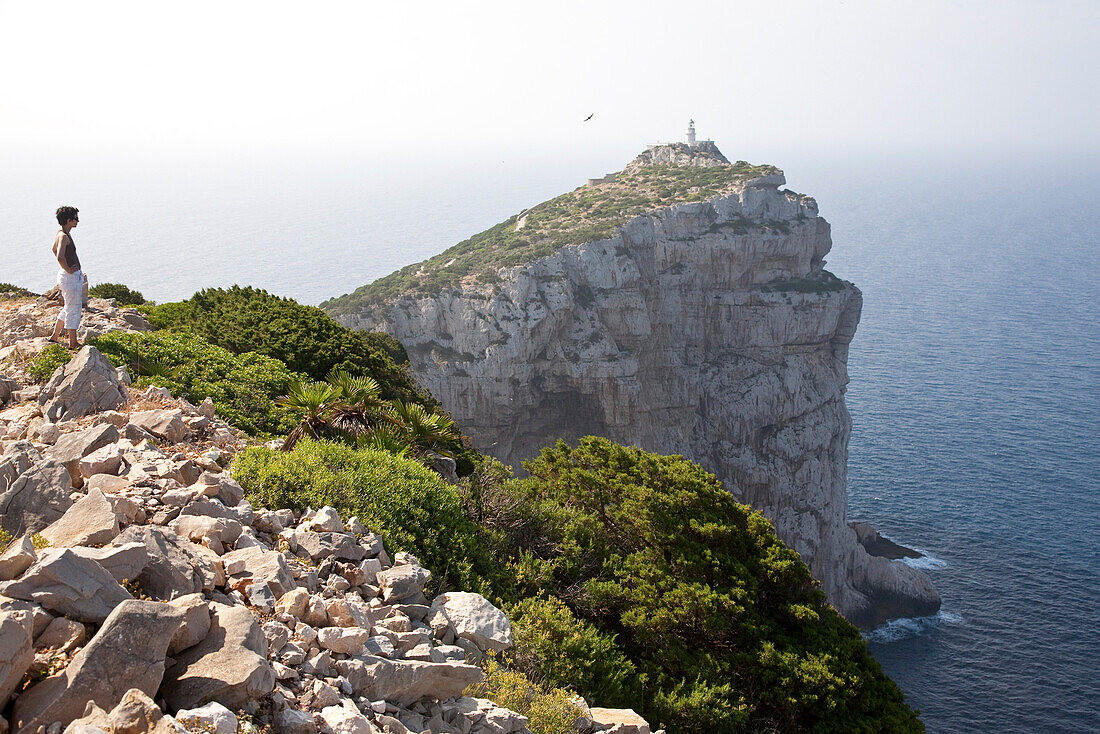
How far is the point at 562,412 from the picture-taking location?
6138cm

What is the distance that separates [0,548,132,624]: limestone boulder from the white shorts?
9982 millimetres

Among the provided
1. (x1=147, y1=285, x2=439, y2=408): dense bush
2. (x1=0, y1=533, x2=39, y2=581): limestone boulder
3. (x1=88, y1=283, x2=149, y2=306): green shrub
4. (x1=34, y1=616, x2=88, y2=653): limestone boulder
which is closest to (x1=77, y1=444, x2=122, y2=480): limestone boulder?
(x1=0, y1=533, x2=39, y2=581): limestone boulder

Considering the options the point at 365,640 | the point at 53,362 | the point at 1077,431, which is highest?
the point at 53,362

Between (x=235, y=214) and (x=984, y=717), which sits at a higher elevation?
(x=235, y=214)

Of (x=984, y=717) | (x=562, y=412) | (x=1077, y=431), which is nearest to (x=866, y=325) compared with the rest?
(x=1077, y=431)

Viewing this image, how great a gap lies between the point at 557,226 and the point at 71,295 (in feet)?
188

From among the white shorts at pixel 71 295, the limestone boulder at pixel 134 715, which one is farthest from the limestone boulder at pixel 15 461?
the white shorts at pixel 71 295

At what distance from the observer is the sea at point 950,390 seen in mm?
48312

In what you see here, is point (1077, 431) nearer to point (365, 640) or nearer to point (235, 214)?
point (365, 640)

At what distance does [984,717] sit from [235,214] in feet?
568

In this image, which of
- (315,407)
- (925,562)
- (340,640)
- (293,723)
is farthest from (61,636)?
(925,562)

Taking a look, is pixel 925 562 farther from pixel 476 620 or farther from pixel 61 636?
pixel 61 636

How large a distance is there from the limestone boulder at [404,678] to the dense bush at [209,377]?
29.1 ft

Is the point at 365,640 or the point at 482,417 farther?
the point at 482,417
